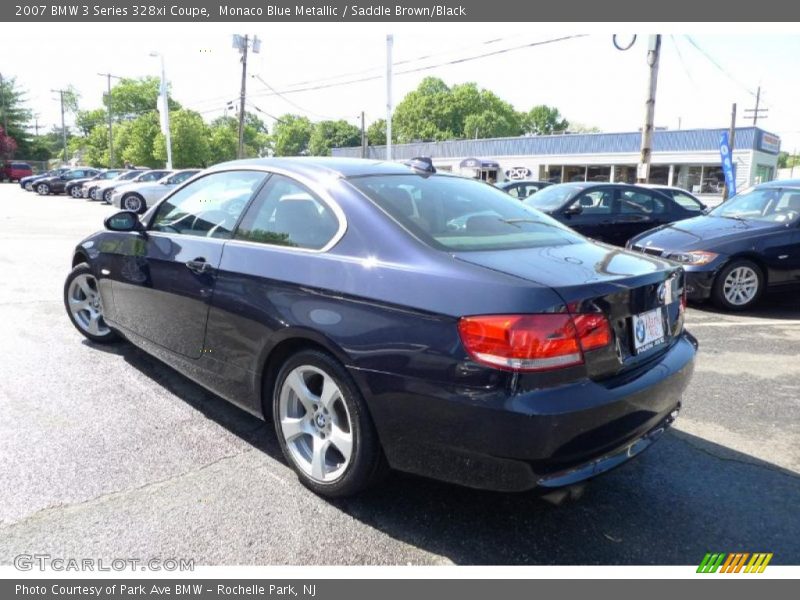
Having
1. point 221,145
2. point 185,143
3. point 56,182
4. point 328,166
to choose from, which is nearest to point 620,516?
point 328,166

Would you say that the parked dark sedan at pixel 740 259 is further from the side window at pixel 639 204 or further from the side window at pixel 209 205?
the side window at pixel 209 205

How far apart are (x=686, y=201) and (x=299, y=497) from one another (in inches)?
425

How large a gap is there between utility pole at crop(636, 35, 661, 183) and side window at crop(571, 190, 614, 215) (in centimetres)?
610

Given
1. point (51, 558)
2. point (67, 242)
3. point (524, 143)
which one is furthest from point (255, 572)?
point (524, 143)

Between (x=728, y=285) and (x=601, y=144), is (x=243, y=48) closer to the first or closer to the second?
(x=601, y=144)

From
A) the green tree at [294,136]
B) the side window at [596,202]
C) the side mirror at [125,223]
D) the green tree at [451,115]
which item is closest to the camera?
the side mirror at [125,223]

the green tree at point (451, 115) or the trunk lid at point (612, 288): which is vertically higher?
the green tree at point (451, 115)

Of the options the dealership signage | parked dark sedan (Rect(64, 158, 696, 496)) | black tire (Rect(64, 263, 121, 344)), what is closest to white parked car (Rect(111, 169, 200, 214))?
black tire (Rect(64, 263, 121, 344))

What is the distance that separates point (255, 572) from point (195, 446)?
1.15 meters

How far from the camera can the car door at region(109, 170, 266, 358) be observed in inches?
131

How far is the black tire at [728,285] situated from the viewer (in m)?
6.69

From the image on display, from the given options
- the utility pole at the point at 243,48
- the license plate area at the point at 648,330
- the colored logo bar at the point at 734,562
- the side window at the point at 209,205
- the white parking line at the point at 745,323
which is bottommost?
the colored logo bar at the point at 734,562

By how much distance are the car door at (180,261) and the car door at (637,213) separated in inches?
304

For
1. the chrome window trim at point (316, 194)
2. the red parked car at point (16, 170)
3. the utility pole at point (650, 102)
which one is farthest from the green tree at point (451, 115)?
the chrome window trim at point (316, 194)
